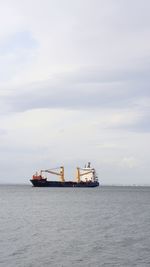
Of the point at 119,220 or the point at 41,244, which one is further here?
the point at 119,220

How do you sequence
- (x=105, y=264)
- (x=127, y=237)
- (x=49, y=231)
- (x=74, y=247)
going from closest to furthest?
(x=105, y=264) → (x=74, y=247) → (x=127, y=237) → (x=49, y=231)

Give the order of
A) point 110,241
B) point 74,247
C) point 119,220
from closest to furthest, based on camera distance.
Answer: point 74,247 → point 110,241 → point 119,220

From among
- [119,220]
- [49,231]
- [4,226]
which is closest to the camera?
[49,231]

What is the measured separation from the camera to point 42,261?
35375 millimetres

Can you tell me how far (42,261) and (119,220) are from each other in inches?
1329

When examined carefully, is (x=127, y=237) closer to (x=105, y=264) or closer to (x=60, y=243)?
(x=60, y=243)

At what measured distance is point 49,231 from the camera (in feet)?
177

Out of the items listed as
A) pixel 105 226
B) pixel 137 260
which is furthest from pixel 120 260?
pixel 105 226

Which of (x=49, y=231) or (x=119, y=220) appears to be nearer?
(x=49, y=231)

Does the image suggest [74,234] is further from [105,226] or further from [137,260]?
[137,260]

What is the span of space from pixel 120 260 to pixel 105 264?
1980 mm

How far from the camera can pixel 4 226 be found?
190ft

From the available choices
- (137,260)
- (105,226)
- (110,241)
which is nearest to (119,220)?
(105,226)

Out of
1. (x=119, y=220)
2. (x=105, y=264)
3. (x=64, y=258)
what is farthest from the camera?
(x=119, y=220)
